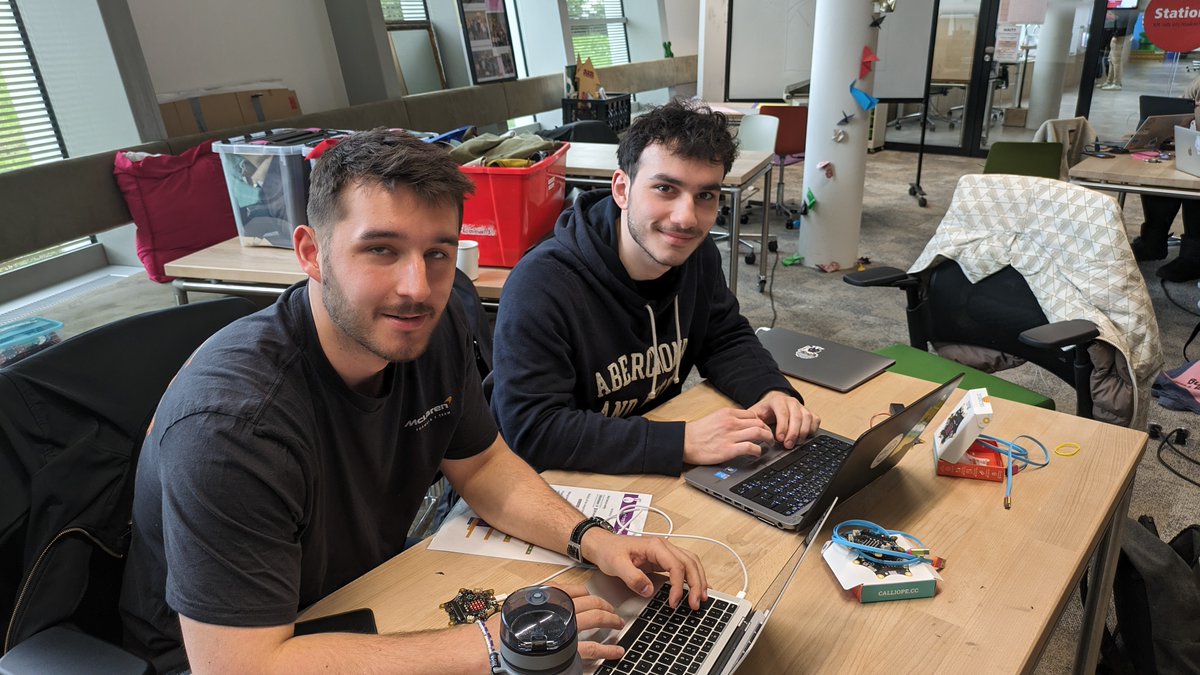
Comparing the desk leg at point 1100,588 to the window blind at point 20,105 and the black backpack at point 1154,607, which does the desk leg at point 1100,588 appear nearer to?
the black backpack at point 1154,607

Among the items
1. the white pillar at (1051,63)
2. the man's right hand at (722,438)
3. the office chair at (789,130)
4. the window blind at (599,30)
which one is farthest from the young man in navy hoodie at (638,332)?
the white pillar at (1051,63)

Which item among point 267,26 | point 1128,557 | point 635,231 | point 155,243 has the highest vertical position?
point 267,26

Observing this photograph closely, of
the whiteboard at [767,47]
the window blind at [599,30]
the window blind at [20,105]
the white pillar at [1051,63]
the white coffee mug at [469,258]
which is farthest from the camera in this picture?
the window blind at [599,30]

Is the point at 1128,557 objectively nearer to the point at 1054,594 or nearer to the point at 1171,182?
the point at 1054,594

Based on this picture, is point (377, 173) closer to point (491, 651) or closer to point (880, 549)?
point (491, 651)

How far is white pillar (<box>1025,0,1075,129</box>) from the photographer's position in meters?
6.59

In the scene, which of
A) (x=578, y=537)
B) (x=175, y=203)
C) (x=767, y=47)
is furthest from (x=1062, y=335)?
(x=767, y=47)

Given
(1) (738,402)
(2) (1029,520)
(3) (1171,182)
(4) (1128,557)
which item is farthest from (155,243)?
(3) (1171,182)

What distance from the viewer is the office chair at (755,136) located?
4859 millimetres

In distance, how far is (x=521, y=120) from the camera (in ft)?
21.7

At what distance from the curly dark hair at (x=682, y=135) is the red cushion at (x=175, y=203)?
86.7 inches

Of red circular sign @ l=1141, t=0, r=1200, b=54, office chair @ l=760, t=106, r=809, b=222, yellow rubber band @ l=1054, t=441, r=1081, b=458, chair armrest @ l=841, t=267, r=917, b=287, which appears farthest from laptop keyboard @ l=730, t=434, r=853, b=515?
red circular sign @ l=1141, t=0, r=1200, b=54

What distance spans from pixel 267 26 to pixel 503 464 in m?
4.00

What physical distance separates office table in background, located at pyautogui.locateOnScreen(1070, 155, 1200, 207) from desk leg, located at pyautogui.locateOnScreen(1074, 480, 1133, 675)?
2.78m
